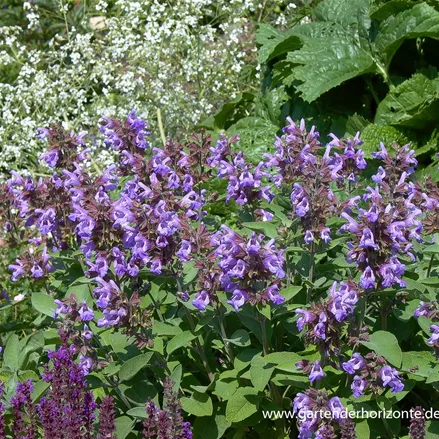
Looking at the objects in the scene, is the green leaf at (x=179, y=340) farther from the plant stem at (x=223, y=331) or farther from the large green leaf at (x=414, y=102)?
the large green leaf at (x=414, y=102)

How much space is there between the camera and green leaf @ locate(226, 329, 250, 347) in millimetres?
3025

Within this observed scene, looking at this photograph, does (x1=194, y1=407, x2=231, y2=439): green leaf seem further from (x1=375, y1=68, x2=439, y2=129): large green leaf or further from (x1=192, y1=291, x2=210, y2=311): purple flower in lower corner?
(x1=375, y1=68, x2=439, y2=129): large green leaf

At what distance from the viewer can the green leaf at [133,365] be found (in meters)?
2.97

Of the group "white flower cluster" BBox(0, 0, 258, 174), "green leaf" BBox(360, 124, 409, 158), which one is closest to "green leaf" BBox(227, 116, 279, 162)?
"white flower cluster" BBox(0, 0, 258, 174)

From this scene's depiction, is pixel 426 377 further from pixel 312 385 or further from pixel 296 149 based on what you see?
pixel 296 149

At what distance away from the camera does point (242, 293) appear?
9.18 feet

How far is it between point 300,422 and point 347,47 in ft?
9.55

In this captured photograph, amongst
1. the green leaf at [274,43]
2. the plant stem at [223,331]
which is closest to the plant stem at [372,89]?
the green leaf at [274,43]

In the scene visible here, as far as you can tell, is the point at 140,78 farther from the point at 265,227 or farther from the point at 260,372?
the point at 260,372

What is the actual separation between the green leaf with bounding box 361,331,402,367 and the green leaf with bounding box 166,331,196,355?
598 millimetres

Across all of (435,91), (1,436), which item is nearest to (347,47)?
(435,91)

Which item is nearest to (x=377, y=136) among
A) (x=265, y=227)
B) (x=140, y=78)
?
(x=140, y=78)

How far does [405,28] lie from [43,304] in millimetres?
2673

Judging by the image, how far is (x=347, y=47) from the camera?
518cm
